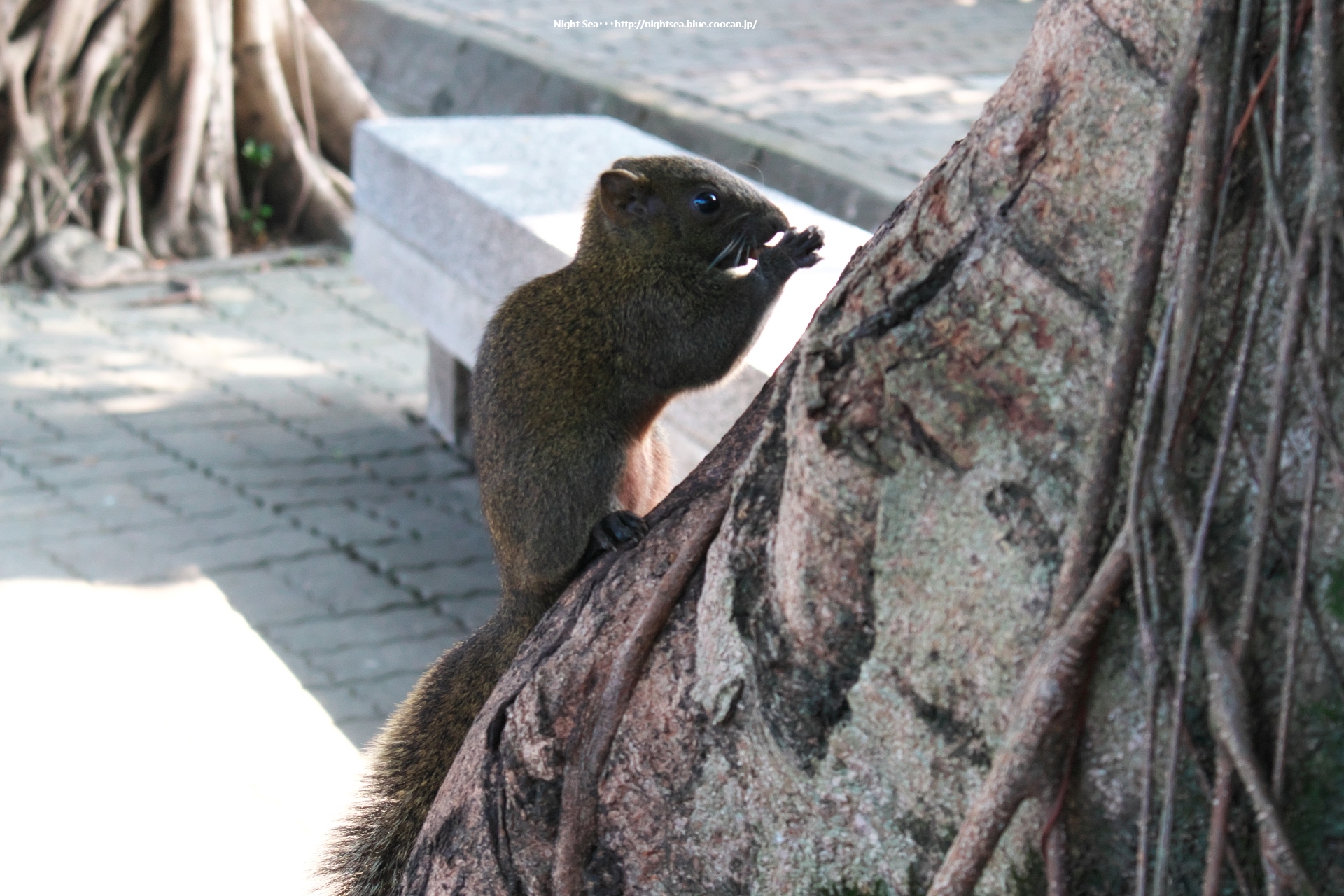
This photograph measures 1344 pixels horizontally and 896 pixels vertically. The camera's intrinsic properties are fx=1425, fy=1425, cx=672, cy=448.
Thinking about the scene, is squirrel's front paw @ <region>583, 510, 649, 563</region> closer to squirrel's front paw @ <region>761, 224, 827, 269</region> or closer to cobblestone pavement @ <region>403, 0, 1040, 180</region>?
squirrel's front paw @ <region>761, 224, 827, 269</region>

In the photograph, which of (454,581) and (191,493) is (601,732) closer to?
(454,581)

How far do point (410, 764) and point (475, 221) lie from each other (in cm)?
341

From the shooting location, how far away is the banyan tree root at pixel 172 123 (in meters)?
9.27

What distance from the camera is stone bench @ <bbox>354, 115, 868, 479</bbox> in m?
4.64

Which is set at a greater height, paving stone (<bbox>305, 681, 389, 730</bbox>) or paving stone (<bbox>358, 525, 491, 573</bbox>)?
paving stone (<bbox>305, 681, 389, 730</bbox>)

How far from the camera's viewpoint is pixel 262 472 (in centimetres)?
682

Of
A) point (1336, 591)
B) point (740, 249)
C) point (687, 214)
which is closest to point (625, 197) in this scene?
point (687, 214)

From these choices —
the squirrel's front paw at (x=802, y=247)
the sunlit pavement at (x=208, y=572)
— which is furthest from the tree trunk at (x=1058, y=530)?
the sunlit pavement at (x=208, y=572)

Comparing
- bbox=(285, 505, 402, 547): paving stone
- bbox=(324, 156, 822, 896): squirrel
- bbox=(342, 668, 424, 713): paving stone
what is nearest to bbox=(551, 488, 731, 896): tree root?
bbox=(324, 156, 822, 896): squirrel

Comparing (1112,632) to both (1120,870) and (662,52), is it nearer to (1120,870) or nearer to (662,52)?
(1120,870)

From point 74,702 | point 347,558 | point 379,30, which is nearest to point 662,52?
point 379,30

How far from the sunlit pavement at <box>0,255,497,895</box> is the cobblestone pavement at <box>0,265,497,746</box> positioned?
1 centimetres

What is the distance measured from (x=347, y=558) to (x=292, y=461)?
1.08 metres

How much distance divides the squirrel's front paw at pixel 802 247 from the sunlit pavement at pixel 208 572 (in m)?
2.20
